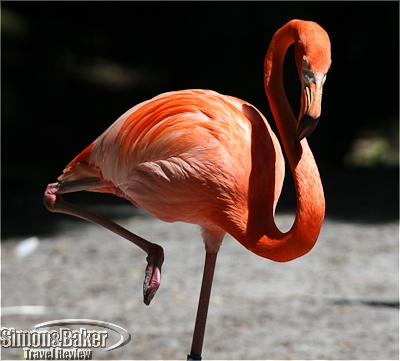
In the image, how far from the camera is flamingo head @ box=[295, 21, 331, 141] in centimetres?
228

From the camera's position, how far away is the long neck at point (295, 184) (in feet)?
8.25

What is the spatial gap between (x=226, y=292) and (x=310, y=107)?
2.86 meters

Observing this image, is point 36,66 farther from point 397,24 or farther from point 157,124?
point 157,124

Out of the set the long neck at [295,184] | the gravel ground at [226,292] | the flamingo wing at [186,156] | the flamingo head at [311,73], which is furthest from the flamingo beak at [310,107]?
the gravel ground at [226,292]

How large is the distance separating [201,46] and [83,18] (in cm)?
160

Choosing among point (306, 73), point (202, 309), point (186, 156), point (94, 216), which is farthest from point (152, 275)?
point (306, 73)

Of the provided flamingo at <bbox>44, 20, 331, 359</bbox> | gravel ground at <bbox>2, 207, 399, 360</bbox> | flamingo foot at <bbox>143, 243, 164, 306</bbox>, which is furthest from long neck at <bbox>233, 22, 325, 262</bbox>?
gravel ground at <bbox>2, 207, 399, 360</bbox>

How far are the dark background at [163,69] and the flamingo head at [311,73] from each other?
16.3 ft

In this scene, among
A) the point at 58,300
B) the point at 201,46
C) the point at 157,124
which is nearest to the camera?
the point at 157,124

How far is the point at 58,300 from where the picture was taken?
4.75 meters

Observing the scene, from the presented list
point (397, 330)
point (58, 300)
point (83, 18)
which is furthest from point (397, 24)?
point (58, 300)

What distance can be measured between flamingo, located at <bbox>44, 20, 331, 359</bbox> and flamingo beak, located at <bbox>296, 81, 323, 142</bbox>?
35 mm

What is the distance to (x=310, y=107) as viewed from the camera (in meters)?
2.27

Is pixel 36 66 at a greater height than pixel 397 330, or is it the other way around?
pixel 36 66
